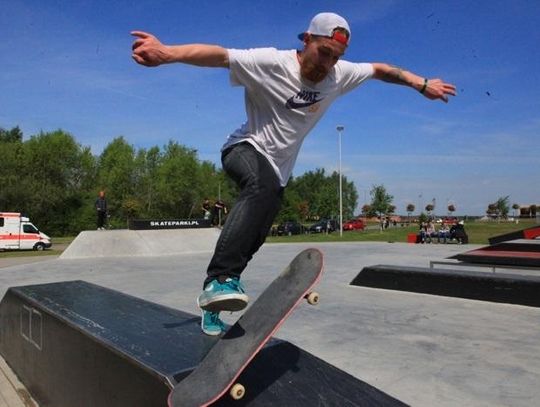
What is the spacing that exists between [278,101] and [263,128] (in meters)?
0.18

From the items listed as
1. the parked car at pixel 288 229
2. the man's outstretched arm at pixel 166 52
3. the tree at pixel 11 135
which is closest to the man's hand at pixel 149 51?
the man's outstretched arm at pixel 166 52

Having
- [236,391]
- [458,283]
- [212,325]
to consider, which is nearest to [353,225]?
[458,283]

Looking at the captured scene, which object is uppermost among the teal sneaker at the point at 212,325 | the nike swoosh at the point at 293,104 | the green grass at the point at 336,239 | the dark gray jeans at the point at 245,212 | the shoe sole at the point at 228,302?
the nike swoosh at the point at 293,104

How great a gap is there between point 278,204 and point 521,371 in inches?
107

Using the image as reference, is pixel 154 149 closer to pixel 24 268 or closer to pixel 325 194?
pixel 325 194

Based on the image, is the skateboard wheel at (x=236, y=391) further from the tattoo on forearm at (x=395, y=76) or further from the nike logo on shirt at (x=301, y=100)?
the tattoo on forearm at (x=395, y=76)

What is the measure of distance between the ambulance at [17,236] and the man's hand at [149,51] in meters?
29.0

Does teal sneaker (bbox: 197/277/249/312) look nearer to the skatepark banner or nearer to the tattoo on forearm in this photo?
the tattoo on forearm

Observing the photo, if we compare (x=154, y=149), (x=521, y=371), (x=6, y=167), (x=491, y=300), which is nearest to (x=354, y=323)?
(x=521, y=371)

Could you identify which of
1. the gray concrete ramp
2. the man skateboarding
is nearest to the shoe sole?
the man skateboarding

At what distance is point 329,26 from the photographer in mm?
2574

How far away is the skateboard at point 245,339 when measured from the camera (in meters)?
2.17

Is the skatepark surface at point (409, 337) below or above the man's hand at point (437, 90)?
below

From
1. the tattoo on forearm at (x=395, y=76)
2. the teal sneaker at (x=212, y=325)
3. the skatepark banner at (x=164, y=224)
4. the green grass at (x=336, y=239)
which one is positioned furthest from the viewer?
the green grass at (x=336, y=239)
